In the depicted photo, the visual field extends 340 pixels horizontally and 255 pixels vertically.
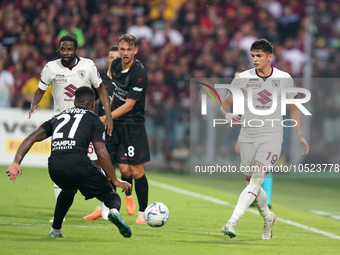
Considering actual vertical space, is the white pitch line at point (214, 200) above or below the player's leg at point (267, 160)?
below

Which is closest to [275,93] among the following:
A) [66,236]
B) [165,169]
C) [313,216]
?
[66,236]

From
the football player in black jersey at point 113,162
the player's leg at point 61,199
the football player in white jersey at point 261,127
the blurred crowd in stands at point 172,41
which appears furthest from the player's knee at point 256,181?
the blurred crowd in stands at point 172,41

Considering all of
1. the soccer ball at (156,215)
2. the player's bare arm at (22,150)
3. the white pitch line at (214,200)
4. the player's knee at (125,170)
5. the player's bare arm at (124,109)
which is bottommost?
the white pitch line at (214,200)

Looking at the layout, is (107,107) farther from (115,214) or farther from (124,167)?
(115,214)

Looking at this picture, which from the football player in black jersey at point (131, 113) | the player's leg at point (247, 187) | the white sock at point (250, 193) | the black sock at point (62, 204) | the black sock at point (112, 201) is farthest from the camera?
the football player in black jersey at point (131, 113)

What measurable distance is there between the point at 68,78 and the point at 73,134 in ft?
6.44

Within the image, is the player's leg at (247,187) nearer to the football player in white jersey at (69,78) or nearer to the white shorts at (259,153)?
the white shorts at (259,153)

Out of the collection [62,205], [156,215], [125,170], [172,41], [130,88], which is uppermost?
[172,41]

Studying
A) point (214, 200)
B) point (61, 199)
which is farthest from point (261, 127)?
point (214, 200)

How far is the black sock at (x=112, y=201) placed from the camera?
5.97m

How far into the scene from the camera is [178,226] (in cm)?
798

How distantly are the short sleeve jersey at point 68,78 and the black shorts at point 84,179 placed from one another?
1.98m

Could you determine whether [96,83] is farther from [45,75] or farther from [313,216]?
[313,216]

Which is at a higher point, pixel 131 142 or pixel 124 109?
pixel 124 109
